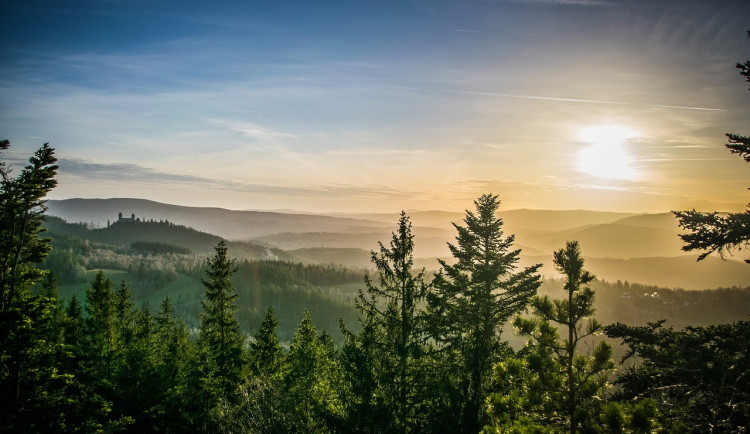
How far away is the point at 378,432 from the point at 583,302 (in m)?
8.94

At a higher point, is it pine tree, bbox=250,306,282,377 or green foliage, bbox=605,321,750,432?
green foliage, bbox=605,321,750,432

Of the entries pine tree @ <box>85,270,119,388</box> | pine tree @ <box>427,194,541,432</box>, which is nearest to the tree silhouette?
pine tree @ <box>427,194,541,432</box>

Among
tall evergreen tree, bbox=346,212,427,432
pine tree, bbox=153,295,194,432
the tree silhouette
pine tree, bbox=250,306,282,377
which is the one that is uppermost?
the tree silhouette

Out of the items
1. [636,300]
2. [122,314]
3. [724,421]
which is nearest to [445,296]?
[724,421]

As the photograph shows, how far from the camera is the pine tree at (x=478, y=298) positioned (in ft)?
56.1

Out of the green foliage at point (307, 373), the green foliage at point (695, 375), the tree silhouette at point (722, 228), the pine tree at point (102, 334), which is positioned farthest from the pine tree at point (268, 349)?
the tree silhouette at point (722, 228)

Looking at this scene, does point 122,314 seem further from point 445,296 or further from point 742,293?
point 742,293

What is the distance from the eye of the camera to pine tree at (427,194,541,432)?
56.1ft

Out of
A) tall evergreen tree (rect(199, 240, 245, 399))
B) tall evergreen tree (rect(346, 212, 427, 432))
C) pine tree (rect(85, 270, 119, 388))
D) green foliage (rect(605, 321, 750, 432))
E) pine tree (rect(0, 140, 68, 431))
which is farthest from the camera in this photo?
pine tree (rect(85, 270, 119, 388))

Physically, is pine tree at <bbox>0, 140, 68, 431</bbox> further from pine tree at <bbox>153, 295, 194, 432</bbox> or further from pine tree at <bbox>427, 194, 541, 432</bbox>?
pine tree at <bbox>427, 194, 541, 432</bbox>

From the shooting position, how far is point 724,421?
7.09 m

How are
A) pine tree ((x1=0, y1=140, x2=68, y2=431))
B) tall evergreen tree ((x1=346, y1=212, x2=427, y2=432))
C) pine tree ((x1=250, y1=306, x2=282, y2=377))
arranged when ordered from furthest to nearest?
1. pine tree ((x1=250, y1=306, x2=282, y2=377))
2. pine tree ((x1=0, y1=140, x2=68, y2=431))
3. tall evergreen tree ((x1=346, y1=212, x2=427, y2=432))

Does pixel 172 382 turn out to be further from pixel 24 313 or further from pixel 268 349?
pixel 24 313

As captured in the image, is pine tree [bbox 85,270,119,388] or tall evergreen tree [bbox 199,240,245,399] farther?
pine tree [bbox 85,270,119,388]
